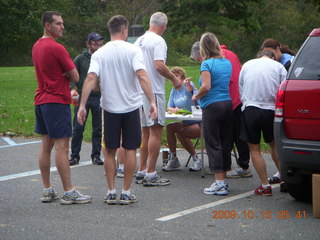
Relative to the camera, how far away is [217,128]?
26.1 ft

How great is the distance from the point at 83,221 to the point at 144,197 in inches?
52.1

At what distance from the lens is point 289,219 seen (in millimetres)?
6637

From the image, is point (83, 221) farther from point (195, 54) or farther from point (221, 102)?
point (195, 54)

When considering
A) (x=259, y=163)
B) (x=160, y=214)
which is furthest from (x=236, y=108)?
(x=160, y=214)

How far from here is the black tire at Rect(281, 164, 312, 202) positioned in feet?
22.8

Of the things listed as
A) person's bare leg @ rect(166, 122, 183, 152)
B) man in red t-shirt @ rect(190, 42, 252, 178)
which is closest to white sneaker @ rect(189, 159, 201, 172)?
person's bare leg @ rect(166, 122, 183, 152)

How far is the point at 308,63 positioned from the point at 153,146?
8.22 ft

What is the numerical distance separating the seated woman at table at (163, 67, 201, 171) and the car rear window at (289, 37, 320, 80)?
9.45ft

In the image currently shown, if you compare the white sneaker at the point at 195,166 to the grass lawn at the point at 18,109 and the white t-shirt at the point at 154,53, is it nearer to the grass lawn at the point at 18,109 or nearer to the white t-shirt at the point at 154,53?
the white t-shirt at the point at 154,53

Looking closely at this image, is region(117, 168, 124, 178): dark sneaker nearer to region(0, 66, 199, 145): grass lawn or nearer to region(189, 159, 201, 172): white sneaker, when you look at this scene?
region(189, 159, 201, 172): white sneaker

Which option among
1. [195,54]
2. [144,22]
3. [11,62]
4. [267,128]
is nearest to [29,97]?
[195,54]

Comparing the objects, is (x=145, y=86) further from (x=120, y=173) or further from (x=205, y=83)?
(x=120, y=173)

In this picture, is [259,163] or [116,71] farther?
[259,163]
